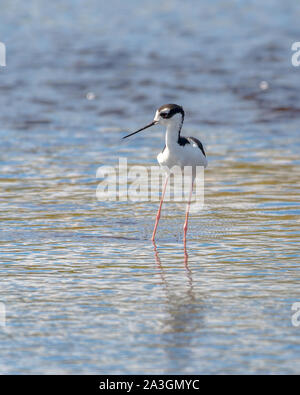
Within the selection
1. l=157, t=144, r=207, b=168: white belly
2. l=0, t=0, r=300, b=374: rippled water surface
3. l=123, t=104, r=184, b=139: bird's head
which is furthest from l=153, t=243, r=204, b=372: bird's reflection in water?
l=123, t=104, r=184, b=139: bird's head

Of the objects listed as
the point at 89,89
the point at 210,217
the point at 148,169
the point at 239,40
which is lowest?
the point at 210,217

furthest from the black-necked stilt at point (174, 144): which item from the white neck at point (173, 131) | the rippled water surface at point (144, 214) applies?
the rippled water surface at point (144, 214)

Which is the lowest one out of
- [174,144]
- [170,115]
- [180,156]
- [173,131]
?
[180,156]

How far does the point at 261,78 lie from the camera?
62.2 feet

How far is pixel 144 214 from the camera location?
9.72 metres

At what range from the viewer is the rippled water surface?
571cm

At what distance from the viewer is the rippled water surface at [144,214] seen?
5711 mm

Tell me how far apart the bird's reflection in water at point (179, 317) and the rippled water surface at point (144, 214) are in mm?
15

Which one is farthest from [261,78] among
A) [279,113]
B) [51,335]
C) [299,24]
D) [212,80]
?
[51,335]

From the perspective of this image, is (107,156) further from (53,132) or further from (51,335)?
(51,335)

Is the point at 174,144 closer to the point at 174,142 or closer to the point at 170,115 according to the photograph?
the point at 174,142

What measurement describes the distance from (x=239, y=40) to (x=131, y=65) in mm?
3809

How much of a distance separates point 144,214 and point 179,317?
3597 mm

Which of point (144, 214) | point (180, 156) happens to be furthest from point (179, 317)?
point (144, 214)
